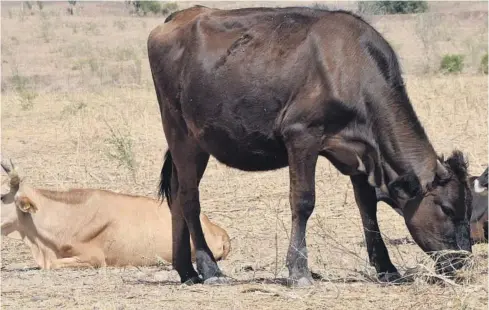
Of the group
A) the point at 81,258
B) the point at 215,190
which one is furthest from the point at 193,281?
the point at 215,190

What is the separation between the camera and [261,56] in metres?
8.45

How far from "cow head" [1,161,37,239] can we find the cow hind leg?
2762 mm

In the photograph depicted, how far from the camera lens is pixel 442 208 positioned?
816cm

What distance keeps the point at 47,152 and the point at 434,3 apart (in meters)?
46.4

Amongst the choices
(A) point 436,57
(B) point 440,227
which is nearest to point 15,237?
(B) point 440,227

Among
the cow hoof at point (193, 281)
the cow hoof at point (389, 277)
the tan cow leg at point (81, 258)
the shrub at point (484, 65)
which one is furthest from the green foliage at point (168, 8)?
the cow hoof at point (389, 277)

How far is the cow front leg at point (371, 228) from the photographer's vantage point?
347 inches

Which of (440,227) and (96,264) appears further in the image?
(96,264)

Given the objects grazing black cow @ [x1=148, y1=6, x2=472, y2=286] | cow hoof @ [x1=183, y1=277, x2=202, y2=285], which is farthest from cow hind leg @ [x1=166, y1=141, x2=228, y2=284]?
grazing black cow @ [x1=148, y1=6, x2=472, y2=286]

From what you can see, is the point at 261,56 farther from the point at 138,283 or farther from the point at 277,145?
the point at 138,283

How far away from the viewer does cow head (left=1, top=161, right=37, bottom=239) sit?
1157 cm

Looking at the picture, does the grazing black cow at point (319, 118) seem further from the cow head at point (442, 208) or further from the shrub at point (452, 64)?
the shrub at point (452, 64)

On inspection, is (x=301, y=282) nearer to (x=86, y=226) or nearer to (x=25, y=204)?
(x=86, y=226)

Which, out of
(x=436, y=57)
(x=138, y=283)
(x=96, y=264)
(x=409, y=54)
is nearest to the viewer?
(x=138, y=283)
